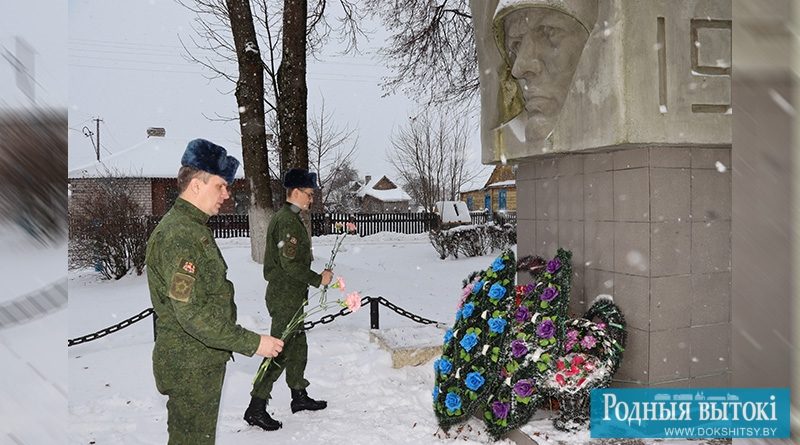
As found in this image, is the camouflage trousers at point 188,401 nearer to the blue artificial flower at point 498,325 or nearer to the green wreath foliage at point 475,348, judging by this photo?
the green wreath foliage at point 475,348

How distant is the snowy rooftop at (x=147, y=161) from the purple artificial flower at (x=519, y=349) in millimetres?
26923

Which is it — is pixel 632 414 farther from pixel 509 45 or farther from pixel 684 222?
pixel 509 45

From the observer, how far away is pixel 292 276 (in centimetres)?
438

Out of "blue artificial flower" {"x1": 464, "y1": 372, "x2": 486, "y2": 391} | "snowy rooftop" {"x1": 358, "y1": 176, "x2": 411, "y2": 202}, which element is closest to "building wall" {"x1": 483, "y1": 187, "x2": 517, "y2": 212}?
"snowy rooftop" {"x1": 358, "y1": 176, "x2": 411, "y2": 202}

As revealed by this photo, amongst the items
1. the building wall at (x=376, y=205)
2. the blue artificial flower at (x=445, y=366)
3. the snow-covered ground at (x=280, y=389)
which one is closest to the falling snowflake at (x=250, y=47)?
the snow-covered ground at (x=280, y=389)

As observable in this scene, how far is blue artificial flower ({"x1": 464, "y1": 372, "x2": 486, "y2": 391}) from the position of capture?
3.72 meters

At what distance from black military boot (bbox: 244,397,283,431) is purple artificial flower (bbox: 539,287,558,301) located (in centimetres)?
224

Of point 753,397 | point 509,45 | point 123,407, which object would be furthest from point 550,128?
point 123,407

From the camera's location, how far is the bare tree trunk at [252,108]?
10312 mm

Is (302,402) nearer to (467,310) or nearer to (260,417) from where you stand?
(260,417)

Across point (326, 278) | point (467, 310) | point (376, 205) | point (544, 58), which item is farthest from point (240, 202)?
point (544, 58)

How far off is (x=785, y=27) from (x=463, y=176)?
85.9ft

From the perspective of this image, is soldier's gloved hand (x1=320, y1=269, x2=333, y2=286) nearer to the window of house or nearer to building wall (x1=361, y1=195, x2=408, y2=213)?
the window of house

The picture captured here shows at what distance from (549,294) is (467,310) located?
24.0 inches
